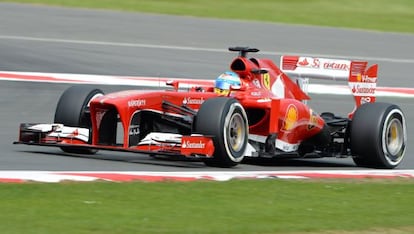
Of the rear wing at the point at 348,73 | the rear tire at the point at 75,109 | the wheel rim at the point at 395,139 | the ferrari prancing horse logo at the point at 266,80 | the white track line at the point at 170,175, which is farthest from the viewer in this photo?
the rear wing at the point at 348,73

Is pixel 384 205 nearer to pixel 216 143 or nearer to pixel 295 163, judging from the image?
pixel 216 143

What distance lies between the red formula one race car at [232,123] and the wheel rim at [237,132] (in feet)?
0.03

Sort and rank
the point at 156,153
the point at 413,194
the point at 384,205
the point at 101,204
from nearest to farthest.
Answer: the point at 101,204, the point at 384,205, the point at 413,194, the point at 156,153

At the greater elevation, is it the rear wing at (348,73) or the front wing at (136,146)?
the rear wing at (348,73)

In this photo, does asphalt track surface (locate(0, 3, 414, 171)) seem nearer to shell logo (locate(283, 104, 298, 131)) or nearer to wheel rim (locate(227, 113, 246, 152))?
wheel rim (locate(227, 113, 246, 152))

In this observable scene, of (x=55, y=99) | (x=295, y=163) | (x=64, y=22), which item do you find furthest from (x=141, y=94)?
(x=64, y=22)

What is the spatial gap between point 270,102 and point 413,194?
7.15ft

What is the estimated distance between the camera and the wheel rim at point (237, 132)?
37.6 feet

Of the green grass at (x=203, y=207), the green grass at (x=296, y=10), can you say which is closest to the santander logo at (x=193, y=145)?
the green grass at (x=203, y=207)

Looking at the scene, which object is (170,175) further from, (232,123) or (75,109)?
(75,109)

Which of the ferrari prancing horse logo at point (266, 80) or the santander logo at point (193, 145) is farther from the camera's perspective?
the ferrari prancing horse logo at point (266, 80)

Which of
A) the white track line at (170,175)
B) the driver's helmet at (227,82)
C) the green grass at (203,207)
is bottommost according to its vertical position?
the green grass at (203,207)

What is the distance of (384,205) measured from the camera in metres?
9.54

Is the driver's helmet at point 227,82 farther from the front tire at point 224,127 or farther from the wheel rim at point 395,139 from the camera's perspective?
the wheel rim at point 395,139
